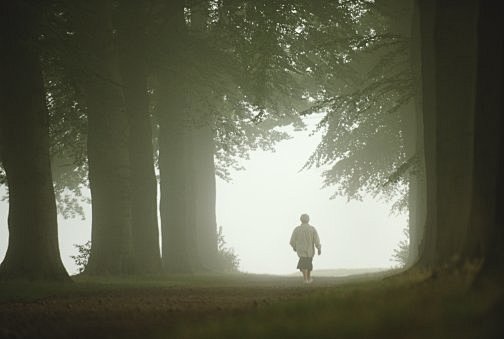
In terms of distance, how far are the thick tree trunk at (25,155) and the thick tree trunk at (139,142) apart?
4105 mm

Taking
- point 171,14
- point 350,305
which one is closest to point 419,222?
point 171,14

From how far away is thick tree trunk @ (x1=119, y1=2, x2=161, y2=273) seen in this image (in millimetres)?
15531

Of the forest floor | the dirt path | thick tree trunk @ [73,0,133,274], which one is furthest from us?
thick tree trunk @ [73,0,133,274]

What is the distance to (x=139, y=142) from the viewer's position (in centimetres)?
1591

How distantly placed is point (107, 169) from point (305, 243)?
5037 mm

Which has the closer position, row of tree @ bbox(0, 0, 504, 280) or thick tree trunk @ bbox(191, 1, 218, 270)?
row of tree @ bbox(0, 0, 504, 280)

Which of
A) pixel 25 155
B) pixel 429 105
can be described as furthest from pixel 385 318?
pixel 25 155

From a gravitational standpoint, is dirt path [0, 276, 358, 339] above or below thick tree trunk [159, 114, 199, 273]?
below

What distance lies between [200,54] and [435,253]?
10.6 meters

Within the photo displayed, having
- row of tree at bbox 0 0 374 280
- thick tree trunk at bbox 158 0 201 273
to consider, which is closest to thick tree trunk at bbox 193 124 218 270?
row of tree at bbox 0 0 374 280

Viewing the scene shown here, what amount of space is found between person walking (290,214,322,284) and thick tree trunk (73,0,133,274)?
4.00 m

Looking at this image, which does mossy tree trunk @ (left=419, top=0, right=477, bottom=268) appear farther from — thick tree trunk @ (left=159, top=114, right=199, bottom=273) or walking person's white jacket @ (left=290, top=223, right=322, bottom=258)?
thick tree trunk @ (left=159, top=114, right=199, bottom=273)

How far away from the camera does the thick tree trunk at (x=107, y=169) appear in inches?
582

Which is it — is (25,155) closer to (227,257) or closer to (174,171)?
(174,171)
